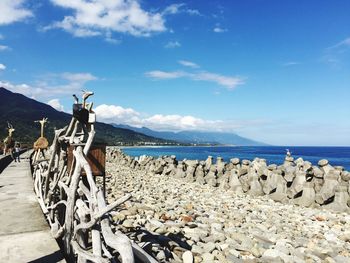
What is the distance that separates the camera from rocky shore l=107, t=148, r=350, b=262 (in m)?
6.98

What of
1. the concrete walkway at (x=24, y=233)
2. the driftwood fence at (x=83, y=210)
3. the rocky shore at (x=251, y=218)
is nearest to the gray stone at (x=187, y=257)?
the rocky shore at (x=251, y=218)

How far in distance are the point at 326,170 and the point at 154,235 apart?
423 inches

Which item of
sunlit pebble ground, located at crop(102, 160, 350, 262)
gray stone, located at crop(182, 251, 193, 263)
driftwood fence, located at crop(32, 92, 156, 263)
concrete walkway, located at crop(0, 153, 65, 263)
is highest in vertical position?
driftwood fence, located at crop(32, 92, 156, 263)

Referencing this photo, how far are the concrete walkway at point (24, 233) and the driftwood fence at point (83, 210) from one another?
227 millimetres

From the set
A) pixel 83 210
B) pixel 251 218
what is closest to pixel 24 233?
pixel 83 210

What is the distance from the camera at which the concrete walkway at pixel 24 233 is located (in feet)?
14.5

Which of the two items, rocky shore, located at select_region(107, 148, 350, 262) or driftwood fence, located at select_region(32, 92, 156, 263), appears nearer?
driftwood fence, located at select_region(32, 92, 156, 263)

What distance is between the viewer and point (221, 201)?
13.6m

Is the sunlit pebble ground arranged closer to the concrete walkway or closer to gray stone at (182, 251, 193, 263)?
gray stone at (182, 251, 193, 263)

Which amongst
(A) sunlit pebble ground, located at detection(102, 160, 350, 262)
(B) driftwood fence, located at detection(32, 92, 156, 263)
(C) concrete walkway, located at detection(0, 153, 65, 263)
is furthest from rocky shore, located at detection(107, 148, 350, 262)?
(C) concrete walkway, located at detection(0, 153, 65, 263)

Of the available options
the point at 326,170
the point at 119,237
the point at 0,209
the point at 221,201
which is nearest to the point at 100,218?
the point at 119,237

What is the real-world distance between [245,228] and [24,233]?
5.97 meters

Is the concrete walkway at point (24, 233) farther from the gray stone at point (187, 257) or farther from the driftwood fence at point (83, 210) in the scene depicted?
the gray stone at point (187, 257)

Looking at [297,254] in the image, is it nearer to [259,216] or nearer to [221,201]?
[259,216]
